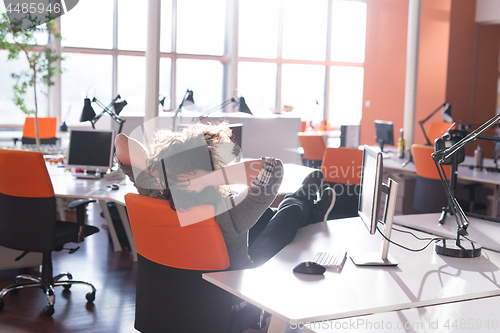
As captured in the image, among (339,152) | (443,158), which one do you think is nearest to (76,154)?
(339,152)

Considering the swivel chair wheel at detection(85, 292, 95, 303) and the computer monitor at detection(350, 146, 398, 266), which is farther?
the swivel chair wheel at detection(85, 292, 95, 303)

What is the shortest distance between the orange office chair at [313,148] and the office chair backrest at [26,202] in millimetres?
3607

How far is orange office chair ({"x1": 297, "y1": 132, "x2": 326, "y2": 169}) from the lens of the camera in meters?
5.70

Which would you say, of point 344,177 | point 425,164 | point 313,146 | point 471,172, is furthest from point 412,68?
point 344,177

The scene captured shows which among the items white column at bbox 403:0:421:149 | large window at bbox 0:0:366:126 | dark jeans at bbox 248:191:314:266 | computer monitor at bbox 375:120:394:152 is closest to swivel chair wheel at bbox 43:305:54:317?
dark jeans at bbox 248:191:314:266

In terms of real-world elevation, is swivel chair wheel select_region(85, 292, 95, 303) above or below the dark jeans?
below

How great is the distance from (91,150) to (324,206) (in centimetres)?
214

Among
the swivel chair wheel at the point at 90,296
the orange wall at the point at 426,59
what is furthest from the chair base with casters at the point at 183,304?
the orange wall at the point at 426,59

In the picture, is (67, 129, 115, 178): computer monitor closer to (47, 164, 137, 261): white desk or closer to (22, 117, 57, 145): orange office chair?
(47, 164, 137, 261): white desk

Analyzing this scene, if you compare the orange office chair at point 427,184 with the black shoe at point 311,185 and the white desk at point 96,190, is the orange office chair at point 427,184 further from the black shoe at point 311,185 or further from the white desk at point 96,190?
the white desk at point 96,190

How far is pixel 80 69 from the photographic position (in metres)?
8.15

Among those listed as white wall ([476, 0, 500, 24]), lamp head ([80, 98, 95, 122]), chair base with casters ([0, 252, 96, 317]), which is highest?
white wall ([476, 0, 500, 24])

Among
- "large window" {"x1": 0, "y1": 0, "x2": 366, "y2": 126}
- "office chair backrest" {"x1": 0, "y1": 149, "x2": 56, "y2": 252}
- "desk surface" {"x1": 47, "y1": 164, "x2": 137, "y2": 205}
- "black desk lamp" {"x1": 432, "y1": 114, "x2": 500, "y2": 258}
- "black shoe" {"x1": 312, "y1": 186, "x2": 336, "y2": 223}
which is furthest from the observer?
"large window" {"x1": 0, "y1": 0, "x2": 366, "y2": 126}

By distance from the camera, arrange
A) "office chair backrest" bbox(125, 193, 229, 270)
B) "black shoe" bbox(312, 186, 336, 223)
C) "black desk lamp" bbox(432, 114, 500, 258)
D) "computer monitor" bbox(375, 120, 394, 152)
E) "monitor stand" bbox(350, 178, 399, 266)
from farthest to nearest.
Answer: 1. "computer monitor" bbox(375, 120, 394, 152)
2. "black shoe" bbox(312, 186, 336, 223)
3. "black desk lamp" bbox(432, 114, 500, 258)
4. "monitor stand" bbox(350, 178, 399, 266)
5. "office chair backrest" bbox(125, 193, 229, 270)
